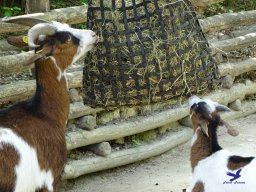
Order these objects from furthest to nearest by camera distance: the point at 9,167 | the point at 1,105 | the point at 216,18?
the point at 216,18, the point at 1,105, the point at 9,167

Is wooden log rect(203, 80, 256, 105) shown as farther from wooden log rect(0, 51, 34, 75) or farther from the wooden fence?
wooden log rect(0, 51, 34, 75)

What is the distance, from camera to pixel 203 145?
19.5 ft

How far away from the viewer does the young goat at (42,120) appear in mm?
5180

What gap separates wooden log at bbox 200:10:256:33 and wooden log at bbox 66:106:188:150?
4.48 feet

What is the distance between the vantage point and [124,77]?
18.2 ft

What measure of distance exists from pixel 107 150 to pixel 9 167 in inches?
104

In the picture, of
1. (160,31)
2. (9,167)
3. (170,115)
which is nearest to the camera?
(9,167)

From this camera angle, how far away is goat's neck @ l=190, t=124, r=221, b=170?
5852 millimetres

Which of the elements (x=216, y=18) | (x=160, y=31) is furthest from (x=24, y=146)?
(x=216, y=18)

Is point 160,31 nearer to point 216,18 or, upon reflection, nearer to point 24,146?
point 24,146

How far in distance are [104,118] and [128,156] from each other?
21.4 inches

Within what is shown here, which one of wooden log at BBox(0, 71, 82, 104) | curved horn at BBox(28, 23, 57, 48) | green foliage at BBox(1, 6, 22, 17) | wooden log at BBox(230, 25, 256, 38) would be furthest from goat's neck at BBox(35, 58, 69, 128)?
wooden log at BBox(230, 25, 256, 38)

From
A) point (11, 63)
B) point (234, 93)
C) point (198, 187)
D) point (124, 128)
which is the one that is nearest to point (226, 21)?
point (234, 93)

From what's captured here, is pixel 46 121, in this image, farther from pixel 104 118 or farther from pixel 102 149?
pixel 104 118
